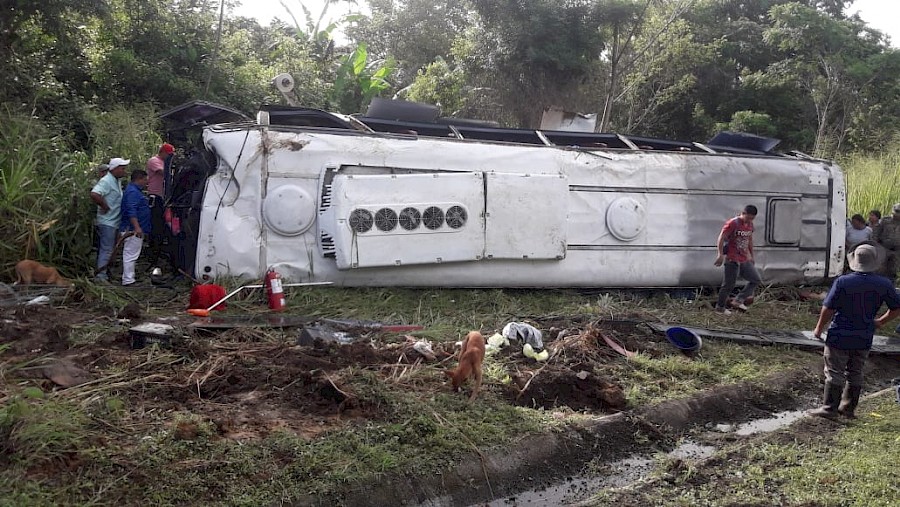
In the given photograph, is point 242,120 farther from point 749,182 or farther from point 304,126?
point 749,182

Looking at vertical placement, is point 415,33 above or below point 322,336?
above

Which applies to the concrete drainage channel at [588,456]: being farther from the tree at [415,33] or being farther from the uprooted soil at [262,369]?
the tree at [415,33]

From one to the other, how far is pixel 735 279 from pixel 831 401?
3.22 meters

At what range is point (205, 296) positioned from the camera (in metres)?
6.96

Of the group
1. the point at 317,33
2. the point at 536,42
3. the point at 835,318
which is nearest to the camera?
the point at 835,318

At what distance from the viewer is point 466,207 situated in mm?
8234

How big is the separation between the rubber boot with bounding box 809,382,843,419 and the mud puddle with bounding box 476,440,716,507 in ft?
4.35

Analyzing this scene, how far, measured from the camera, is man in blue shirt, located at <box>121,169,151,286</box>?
7906 millimetres

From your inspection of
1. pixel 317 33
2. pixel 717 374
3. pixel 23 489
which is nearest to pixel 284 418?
pixel 23 489

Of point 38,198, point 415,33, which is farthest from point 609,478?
point 415,33

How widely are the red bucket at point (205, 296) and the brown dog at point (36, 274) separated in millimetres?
1328

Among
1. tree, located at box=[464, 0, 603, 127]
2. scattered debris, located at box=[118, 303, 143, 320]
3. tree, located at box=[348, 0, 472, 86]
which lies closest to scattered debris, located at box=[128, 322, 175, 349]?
scattered debris, located at box=[118, 303, 143, 320]

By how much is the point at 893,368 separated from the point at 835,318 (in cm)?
264

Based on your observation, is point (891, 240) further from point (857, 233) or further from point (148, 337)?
point (148, 337)
